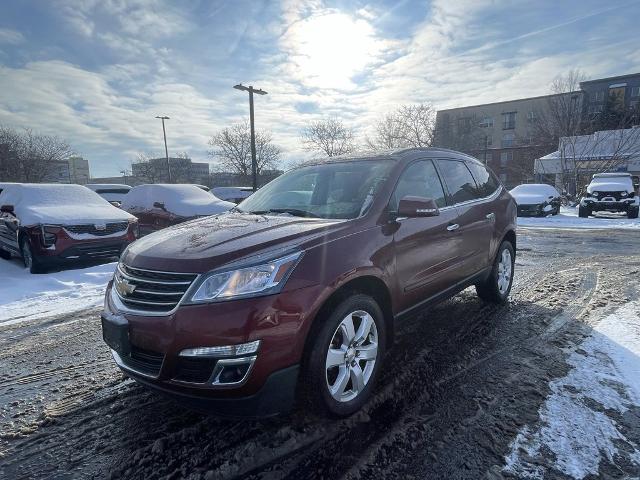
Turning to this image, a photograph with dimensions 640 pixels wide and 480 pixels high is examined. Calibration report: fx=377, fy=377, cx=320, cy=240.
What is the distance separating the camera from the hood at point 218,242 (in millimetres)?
2178

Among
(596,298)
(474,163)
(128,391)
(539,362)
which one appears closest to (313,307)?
(128,391)

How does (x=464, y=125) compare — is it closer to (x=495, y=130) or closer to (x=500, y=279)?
(x=495, y=130)

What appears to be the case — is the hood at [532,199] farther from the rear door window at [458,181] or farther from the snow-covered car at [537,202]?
the rear door window at [458,181]

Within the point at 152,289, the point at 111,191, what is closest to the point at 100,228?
the point at 152,289

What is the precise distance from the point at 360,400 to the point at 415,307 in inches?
38.0

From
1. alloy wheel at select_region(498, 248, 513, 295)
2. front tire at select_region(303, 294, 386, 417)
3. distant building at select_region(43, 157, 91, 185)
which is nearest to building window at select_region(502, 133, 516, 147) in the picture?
distant building at select_region(43, 157, 91, 185)

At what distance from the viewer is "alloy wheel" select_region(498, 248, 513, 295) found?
15.3 feet

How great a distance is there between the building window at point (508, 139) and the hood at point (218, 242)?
67997 mm

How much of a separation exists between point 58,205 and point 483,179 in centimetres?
781

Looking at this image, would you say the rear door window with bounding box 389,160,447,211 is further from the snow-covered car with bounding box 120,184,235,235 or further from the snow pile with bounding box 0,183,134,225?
the snow-covered car with bounding box 120,184,235,235

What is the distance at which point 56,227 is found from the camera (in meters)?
6.50

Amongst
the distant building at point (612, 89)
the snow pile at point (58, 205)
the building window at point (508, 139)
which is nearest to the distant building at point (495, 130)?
the building window at point (508, 139)

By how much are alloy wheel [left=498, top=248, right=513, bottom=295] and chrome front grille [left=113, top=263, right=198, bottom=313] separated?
12.8ft

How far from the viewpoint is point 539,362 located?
125 inches
